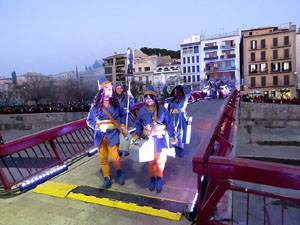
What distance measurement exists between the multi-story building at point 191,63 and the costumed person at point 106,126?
163 ft

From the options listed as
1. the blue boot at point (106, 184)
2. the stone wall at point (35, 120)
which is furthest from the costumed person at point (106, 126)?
the stone wall at point (35, 120)

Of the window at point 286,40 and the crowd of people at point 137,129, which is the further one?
the window at point 286,40

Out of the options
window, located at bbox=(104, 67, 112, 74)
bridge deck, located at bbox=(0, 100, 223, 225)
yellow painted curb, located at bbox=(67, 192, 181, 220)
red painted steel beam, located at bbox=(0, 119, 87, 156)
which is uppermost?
window, located at bbox=(104, 67, 112, 74)

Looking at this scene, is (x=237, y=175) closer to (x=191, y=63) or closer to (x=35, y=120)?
(x=35, y=120)

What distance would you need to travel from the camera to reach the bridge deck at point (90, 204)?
324 centimetres

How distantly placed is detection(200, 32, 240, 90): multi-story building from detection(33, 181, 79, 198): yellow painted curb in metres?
46.7

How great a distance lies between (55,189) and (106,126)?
4.85 ft

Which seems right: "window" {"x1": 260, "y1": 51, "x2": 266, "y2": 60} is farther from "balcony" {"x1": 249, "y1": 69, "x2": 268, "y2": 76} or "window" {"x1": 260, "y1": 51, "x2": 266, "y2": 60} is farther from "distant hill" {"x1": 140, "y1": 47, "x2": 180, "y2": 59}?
"distant hill" {"x1": 140, "y1": 47, "x2": 180, "y2": 59}

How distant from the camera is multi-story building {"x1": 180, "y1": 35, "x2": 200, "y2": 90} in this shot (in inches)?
2078

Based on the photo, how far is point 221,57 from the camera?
49.8 metres

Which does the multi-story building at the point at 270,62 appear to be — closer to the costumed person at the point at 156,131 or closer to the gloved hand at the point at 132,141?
the costumed person at the point at 156,131

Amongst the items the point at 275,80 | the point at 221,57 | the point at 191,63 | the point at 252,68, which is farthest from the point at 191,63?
the point at 275,80

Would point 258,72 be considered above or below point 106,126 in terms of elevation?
above

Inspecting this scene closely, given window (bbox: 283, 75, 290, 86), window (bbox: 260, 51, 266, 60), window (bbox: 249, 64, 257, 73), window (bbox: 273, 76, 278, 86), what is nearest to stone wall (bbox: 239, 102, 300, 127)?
window (bbox: 283, 75, 290, 86)
